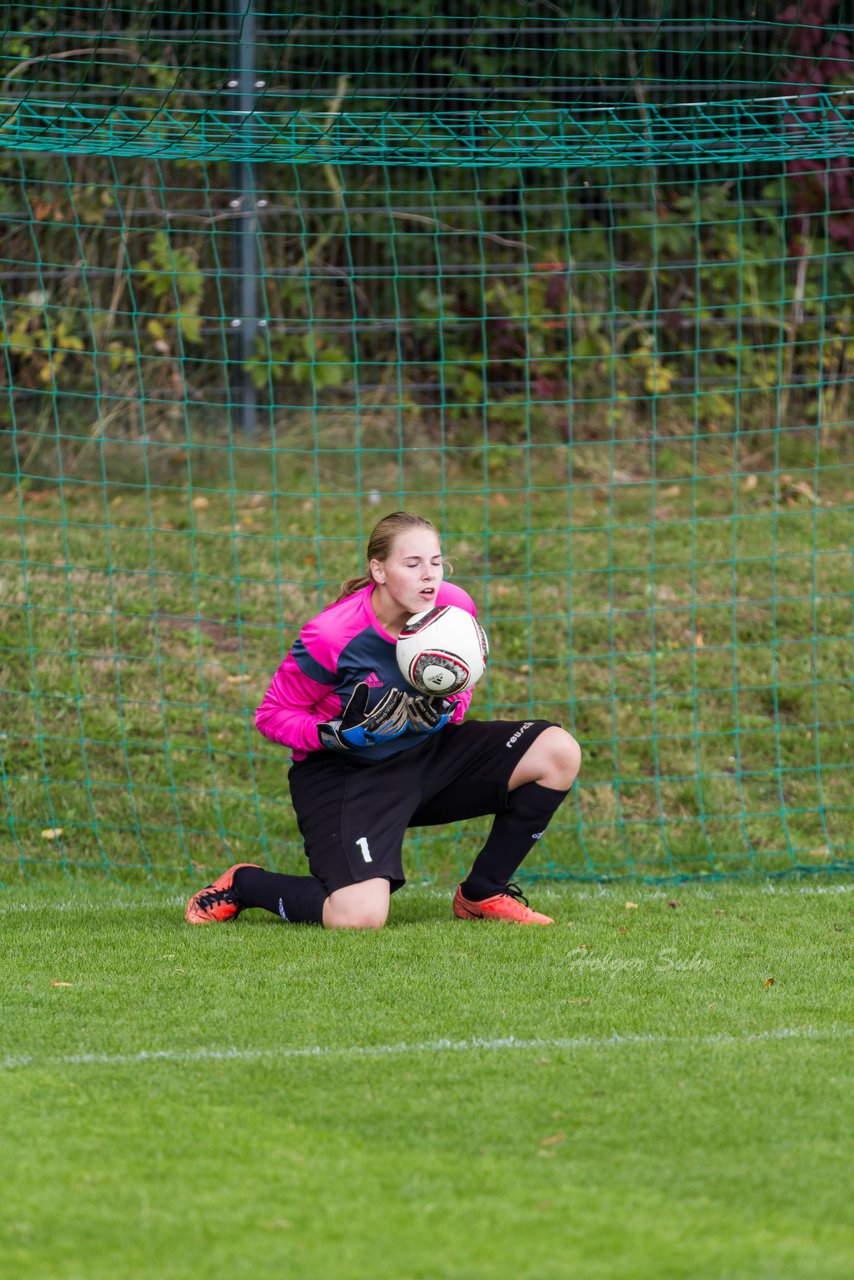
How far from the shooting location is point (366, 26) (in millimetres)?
9922

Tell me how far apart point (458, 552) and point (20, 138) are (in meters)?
3.16

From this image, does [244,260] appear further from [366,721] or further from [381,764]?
[366,721]

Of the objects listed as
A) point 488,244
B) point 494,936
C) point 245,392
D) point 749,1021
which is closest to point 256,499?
point 245,392

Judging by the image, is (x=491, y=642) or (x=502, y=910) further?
(x=491, y=642)

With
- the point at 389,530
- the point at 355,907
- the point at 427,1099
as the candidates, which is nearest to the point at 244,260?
the point at 389,530

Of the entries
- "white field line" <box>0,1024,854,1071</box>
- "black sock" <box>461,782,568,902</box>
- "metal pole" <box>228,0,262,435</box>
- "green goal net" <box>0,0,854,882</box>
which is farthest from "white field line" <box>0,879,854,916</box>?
"metal pole" <box>228,0,262,435</box>

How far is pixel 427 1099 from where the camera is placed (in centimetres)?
333

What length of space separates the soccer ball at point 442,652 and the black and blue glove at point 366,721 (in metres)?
0.08

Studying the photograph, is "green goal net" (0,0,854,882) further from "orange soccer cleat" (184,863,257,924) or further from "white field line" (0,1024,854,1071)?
"white field line" (0,1024,854,1071)

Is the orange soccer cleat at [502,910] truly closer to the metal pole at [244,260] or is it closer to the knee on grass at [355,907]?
the knee on grass at [355,907]

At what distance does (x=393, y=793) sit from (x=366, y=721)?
31 cm

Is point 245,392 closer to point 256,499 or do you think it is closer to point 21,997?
point 256,499

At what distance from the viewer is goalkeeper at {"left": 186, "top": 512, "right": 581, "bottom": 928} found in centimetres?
481

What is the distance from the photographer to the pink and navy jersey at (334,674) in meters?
4.84
